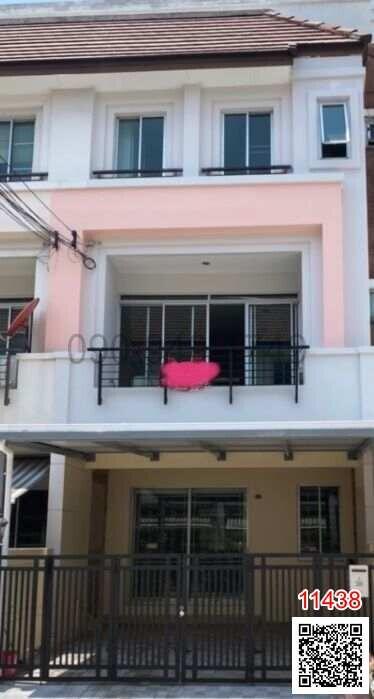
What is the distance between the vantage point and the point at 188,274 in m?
16.2

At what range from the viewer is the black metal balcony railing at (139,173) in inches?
606

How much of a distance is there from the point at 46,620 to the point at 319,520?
7145 mm

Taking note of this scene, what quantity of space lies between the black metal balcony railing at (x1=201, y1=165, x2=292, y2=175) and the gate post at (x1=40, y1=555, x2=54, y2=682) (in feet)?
25.9

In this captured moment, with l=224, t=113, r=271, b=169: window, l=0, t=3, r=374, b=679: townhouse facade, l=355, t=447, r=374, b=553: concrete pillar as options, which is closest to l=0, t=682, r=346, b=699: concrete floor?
l=0, t=3, r=374, b=679: townhouse facade

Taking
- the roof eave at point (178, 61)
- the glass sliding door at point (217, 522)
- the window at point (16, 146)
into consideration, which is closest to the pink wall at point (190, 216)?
the window at point (16, 146)

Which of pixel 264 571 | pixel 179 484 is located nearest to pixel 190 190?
pixel 179 484

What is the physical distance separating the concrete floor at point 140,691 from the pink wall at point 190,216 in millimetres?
5853

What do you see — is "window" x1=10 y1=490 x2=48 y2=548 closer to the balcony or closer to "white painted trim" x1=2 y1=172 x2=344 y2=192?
the balcony

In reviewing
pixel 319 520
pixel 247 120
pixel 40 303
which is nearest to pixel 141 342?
pixel 40 303

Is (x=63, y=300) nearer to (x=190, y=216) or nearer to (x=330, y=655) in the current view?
(x=190, y=216)

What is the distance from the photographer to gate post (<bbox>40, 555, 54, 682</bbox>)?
35.9 feet

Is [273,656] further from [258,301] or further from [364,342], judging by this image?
[258,301]

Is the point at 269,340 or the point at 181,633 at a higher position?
the point at 269,340

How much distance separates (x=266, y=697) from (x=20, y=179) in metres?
10.3
